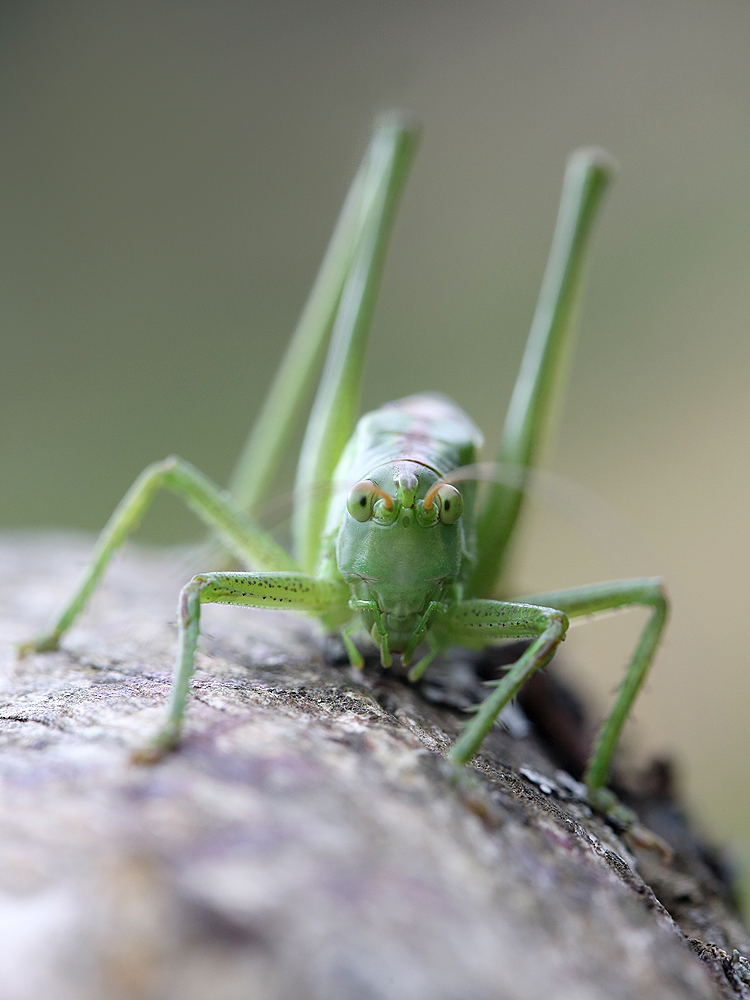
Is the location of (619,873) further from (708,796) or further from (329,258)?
(708,796)

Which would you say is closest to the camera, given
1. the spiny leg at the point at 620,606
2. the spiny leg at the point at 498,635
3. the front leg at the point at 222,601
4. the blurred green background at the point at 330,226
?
the front leg at the point at 222,601

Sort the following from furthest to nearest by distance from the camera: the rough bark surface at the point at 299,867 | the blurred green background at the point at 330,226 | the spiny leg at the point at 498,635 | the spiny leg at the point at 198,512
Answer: the blurred green background at the point at 330,226, the spiny leg at the point at 198,512, the spiny leg at the point at 498,635, the rough bark surface at the point at 299,867

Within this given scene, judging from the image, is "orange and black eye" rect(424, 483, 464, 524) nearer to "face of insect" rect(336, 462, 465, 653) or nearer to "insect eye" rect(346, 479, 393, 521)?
"face of insect" rect(336, 462, 465, 653)

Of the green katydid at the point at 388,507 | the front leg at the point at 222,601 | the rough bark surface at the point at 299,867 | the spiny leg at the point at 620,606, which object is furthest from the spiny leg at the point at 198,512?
the spiny leg at the point at 620,606

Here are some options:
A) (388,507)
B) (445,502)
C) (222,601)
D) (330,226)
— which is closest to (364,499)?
(388,507)

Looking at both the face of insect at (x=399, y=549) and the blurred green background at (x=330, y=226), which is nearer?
the face of insect at (x=399, y=549)

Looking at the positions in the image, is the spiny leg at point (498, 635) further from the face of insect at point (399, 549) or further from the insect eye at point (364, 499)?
the insect eye at point (364, 499)

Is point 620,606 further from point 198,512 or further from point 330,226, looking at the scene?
point 330,226
